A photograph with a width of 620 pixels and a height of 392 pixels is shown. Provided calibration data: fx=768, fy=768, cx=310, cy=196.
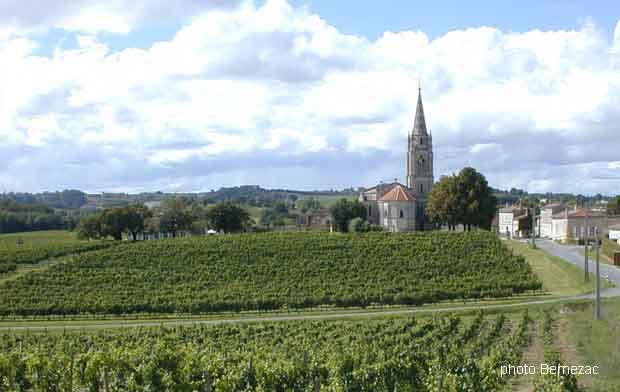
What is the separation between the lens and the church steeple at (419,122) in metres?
112

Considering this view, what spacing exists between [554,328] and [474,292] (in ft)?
62.5

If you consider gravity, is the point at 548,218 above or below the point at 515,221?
above

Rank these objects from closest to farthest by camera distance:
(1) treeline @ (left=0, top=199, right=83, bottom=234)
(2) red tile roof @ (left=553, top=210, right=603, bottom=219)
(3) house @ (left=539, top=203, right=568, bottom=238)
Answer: (2) red tile roof @ (left=553, top=210, right=603, bottom=219), (3) house @ (left=539, top=203, right=568, bottom=238), (1) treeline @ (left=0, top=199, right=83, bottom=234)

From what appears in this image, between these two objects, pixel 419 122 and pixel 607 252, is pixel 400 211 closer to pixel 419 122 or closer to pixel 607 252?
pixel 419 122

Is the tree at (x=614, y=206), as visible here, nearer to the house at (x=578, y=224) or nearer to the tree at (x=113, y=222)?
the house at (x=578, y=224)

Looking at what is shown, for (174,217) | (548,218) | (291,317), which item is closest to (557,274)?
(291,317)

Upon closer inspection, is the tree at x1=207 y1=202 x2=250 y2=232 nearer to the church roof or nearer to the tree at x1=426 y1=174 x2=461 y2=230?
the church roof

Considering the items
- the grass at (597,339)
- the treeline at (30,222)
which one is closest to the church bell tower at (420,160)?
the treeline at (30,222)

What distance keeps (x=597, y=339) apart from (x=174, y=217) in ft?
274

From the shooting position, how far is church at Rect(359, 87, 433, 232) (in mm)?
102188

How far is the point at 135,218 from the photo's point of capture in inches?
3871

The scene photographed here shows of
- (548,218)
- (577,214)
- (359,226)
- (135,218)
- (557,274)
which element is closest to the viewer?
(557,274)

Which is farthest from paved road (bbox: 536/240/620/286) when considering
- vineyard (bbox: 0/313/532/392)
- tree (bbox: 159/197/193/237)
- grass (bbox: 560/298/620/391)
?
tree (bbox: 159/197/193/237)

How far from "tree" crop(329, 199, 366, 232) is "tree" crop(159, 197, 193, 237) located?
20630 millimetres
